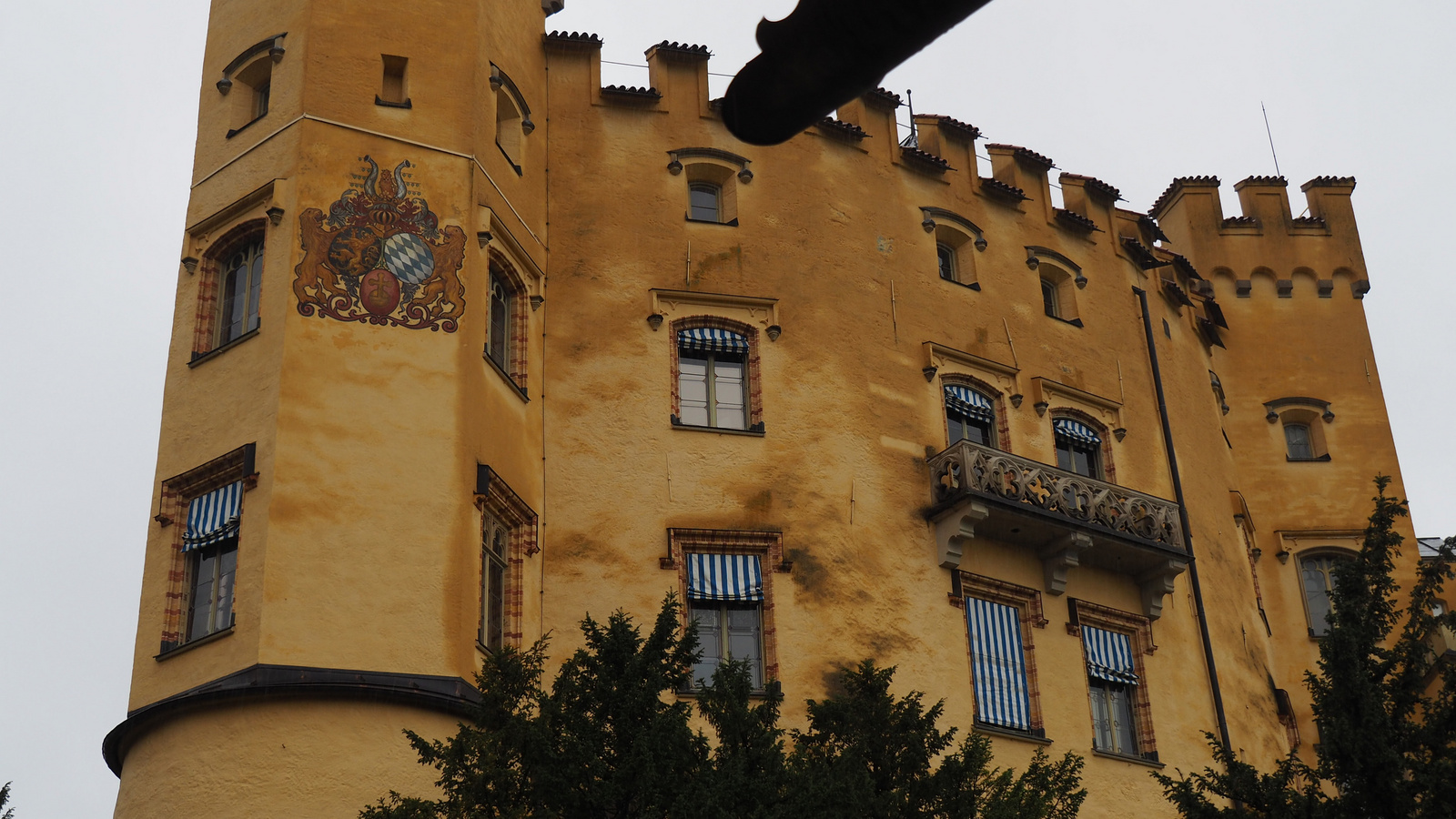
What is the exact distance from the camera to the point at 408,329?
22.5 metres

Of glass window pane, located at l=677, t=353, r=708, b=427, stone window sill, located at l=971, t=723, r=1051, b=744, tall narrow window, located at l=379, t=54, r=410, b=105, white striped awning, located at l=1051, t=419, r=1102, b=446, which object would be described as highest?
tall narrow window, located at l=379, t=54, r=410, b=105

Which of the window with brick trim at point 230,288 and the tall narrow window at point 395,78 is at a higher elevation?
the tall narrow window at point 395,78

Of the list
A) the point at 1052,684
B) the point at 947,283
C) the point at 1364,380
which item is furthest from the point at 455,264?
the point at 1364,380

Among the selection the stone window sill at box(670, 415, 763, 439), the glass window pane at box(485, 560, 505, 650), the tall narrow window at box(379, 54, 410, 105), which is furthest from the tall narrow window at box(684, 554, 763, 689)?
the tall narrow window at box(379, 54, 410, 105)

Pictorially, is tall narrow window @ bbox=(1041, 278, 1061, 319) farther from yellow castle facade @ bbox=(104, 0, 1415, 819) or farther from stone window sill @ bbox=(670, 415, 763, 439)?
stone window sill @ bbox=(670, 415, 763, 439)

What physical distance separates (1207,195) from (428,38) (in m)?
19.7

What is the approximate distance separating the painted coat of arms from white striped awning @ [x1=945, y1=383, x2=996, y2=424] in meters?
8.86

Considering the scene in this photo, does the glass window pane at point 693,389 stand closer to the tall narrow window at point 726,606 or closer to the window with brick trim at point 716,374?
the window with brick trim at point 716,374

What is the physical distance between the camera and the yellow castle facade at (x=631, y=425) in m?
20.7

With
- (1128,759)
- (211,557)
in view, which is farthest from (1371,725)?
(211,557)

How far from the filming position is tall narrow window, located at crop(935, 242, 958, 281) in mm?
29500

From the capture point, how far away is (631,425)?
2505cm

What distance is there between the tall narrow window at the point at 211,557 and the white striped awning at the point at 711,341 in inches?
298

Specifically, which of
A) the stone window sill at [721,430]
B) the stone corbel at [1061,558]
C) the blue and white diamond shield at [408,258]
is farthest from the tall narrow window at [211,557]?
the stone corbel at [1061,558]
